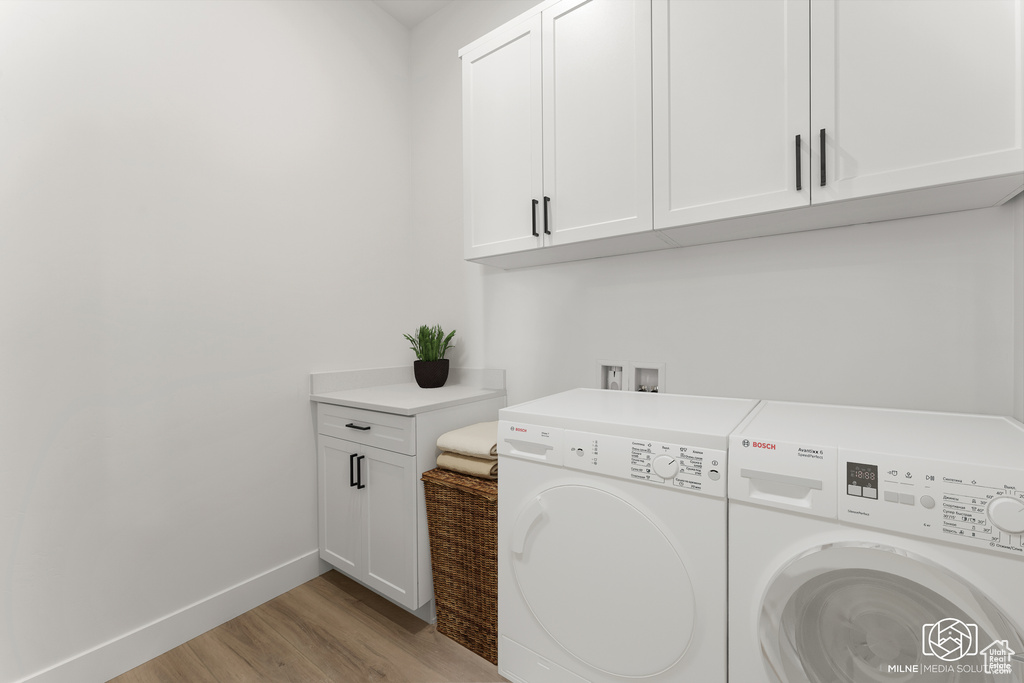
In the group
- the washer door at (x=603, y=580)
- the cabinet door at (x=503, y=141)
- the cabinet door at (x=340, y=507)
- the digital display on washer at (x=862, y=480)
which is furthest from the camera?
the cabinet door at (x=340, y=507)

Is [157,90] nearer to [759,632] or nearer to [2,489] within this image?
[2,489]

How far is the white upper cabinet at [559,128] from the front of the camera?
56.0 inches

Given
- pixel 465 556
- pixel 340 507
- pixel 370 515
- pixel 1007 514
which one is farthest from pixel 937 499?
pixel 340 507

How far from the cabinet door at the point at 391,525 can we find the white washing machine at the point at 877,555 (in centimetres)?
111

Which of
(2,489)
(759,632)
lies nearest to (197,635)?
(2,489)

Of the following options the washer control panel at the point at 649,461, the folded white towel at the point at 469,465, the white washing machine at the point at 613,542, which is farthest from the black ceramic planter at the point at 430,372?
the washer control panel at the point at 649,461

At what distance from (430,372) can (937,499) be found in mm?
1810

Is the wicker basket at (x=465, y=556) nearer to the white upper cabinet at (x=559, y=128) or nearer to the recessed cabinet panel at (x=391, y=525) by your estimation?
the recessed cabinet panel at (x=391, y=525)

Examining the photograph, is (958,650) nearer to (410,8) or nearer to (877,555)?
(877,555)

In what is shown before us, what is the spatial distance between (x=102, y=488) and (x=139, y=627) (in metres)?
0.52

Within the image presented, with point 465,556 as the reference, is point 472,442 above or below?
above

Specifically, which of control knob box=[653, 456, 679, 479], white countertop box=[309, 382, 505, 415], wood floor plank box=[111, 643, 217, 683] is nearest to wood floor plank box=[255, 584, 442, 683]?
wood floor plank box=[111, 643, 217, 683]

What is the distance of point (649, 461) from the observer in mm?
1112

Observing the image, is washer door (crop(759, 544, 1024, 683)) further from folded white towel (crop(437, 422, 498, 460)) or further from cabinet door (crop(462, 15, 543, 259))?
cabinet door (crop(462, 15, 543, 259))
